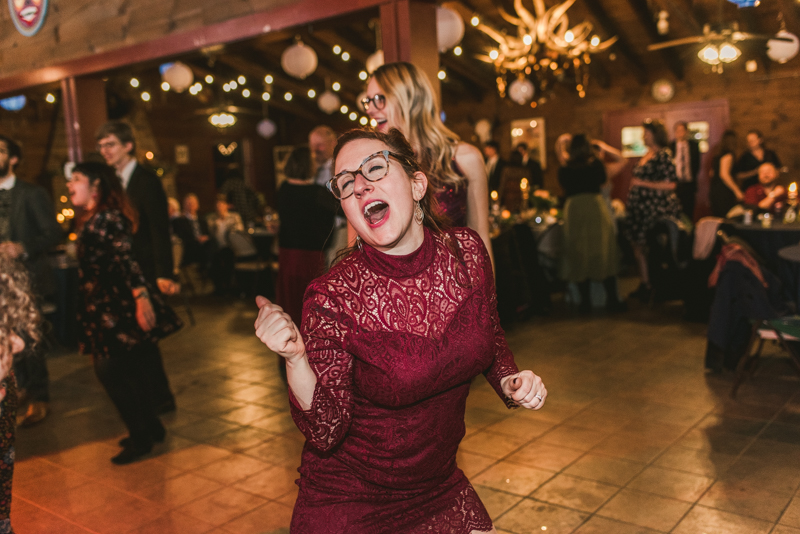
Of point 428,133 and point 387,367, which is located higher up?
point 428,133

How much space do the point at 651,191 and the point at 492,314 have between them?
541 centimetres

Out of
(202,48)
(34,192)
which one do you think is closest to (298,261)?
(34,192)

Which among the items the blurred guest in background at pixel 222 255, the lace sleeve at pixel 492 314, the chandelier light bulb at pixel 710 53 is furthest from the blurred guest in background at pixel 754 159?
the lace sleeve at pixel 492 314

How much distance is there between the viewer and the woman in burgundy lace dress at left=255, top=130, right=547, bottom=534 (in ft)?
4.44

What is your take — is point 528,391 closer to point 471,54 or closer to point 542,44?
point 542,44

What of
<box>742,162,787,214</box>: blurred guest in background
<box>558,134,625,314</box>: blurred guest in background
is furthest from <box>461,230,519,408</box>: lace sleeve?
<box>558,134,625,314</box>: blurred guest in background

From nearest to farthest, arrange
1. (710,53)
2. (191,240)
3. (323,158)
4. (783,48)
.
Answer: (323,158), (710,53), (783,48), (191,240)

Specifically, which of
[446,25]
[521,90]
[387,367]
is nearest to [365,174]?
[387,367]

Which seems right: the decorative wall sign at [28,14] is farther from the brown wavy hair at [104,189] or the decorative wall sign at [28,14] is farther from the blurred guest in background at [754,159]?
the blurred guest in background at [754,159]

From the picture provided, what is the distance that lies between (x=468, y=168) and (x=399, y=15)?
5.87 ft

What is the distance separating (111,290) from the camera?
3.26 metres

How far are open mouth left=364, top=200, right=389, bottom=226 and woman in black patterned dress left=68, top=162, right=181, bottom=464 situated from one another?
2206mm

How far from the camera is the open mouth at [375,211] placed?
141cm

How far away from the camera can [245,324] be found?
6805 mm
